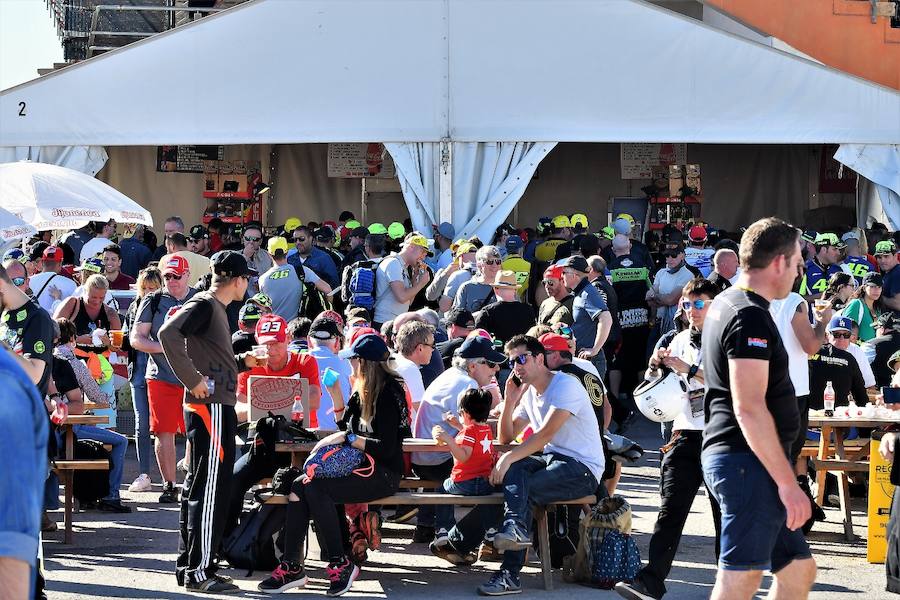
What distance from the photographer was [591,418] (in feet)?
23.5

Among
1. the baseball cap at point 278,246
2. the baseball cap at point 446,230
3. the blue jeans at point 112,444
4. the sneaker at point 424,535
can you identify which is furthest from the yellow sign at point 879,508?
the baseball cap at point 446,230

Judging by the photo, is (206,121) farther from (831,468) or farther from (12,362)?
(12,362)

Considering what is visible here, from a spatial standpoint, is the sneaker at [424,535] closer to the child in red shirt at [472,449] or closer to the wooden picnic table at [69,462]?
the child in red shirt at [472,449]

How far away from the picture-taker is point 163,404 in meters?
9.26

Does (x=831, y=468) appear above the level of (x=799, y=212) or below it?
below

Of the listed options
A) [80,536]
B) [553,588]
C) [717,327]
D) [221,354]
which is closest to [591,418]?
[553,588]

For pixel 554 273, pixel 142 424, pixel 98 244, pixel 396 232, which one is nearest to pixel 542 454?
pixel 554 273

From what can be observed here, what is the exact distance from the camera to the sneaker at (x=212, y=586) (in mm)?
6891

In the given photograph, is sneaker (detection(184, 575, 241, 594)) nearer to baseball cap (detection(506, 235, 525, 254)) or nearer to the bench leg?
the bench leg

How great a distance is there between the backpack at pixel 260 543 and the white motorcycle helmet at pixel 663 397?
6.63ft

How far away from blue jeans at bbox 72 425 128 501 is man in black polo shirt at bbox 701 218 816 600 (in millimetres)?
5242

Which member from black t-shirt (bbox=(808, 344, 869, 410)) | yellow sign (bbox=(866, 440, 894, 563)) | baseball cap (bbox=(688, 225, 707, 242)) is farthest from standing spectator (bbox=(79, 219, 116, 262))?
yellow sign (bbox=(866, 440, 894, 563))

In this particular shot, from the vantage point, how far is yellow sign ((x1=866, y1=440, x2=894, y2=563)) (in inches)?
302

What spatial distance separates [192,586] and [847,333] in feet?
15.9
